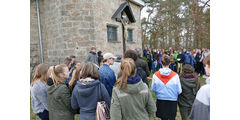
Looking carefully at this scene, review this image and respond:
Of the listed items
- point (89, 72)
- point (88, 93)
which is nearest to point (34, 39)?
Answer: point (89, 72)

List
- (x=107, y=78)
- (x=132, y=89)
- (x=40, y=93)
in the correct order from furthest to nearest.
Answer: (x=107, y=78) → (x=40, y=93) → (x=132, y=89)

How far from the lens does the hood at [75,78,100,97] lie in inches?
81.7

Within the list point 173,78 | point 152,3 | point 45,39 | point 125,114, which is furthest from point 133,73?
point 152,3

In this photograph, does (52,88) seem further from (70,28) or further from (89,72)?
(70,28)

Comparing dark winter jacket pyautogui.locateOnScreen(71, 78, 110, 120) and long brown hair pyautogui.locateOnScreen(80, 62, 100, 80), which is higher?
long brown hair pyautogui.locateOnScreen(80, 62, 100, 80)

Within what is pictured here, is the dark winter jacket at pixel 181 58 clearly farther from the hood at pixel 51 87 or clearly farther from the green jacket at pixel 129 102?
the hood at pixel 51 87

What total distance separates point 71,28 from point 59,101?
5612 mm

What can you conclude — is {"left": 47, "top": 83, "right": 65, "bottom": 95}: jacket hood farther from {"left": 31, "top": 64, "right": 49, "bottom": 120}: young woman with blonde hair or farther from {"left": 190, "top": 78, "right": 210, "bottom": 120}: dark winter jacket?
{"left": 190, "top": 78, "right": 210, "bottom": 120}: dark winter jacket

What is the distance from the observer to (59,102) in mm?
2291

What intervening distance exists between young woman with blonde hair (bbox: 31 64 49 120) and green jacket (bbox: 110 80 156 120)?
4.01ft

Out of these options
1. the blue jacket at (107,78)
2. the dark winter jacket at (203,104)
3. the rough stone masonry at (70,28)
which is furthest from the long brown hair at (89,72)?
the rough stone masonry at (70,28)

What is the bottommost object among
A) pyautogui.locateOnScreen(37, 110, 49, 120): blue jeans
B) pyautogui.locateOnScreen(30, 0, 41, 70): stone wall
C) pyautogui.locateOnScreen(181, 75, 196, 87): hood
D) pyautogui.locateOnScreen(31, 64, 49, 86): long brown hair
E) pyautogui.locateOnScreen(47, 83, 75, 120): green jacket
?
pyautogui.locateOnScreen(37, 110, 49, 120): blue jeans

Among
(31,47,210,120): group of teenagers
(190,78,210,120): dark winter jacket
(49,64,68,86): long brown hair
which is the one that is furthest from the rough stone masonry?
(190,78,210,120): dark winter jacket

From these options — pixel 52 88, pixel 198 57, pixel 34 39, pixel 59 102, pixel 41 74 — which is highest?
pixel 34 39
